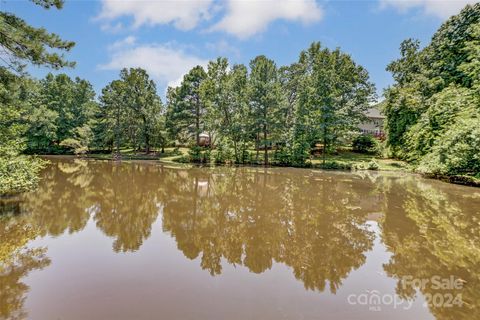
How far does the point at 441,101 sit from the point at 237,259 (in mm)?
24477

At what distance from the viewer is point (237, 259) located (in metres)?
6.30

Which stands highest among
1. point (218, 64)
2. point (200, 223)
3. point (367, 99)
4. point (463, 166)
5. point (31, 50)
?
point (218, 64)

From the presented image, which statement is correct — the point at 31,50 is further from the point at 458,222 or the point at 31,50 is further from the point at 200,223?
the point at 458,222

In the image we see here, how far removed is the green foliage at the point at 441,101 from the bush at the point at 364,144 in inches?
183

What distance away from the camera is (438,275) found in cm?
557

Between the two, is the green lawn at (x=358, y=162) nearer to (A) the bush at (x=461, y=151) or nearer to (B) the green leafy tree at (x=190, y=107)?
(A) the bush at (x=461, y=151)

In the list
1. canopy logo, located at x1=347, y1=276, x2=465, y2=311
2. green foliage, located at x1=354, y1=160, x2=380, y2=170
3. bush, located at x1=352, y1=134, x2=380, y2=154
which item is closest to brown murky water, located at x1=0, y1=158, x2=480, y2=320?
canopy logo, located at x1=347, y1=276, x2=465, y2=311

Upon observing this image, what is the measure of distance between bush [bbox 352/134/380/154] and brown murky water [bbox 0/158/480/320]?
1042 inches

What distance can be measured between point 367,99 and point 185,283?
3982cm

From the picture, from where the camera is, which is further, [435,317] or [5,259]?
[5,259]

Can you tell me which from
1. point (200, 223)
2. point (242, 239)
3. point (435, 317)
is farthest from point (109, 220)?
point (435, 317)

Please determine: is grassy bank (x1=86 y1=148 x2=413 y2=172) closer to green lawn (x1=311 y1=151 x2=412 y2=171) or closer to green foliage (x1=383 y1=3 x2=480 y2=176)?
green lawn (x1=311 y1=151 x2=412 y2=171)

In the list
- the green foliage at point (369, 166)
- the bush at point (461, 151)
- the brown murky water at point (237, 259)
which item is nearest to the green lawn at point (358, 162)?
the green foliage at point (369, 166)

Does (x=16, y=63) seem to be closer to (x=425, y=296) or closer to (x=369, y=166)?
(x=425, y=296)
